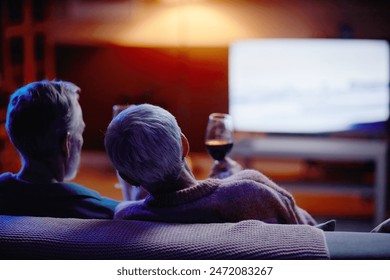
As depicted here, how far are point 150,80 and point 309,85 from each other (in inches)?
44.0

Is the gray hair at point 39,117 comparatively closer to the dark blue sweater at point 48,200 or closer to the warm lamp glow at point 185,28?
the dark blue sweater at point 48,200

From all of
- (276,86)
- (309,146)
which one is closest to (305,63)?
(276,86)

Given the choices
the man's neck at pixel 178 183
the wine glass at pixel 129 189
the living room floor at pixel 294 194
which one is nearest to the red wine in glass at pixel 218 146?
the wine glass at pixel 129 189

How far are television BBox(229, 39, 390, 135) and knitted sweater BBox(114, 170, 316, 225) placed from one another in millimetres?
2317

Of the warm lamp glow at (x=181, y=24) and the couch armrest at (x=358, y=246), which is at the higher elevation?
the warm lamp glow at (x=181, y=24)

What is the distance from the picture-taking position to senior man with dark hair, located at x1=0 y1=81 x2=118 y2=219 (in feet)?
3.52

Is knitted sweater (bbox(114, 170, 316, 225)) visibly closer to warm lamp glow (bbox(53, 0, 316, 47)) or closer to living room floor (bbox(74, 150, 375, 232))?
living room floor (bbox(74, 150, 375, 232))

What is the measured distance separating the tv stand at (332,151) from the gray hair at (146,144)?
2.02 m

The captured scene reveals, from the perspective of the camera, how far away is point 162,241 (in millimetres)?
780

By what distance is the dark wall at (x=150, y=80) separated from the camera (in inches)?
141

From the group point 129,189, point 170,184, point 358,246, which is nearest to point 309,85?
point 129,189

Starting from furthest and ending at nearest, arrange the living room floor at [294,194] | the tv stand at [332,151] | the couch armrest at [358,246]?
the living room floor at [294,194] < the tv stand at [332,151] < the couch armrest at [358,246]

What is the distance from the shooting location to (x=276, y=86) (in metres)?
3.27

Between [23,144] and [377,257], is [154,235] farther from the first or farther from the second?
Answer: [23,144]
